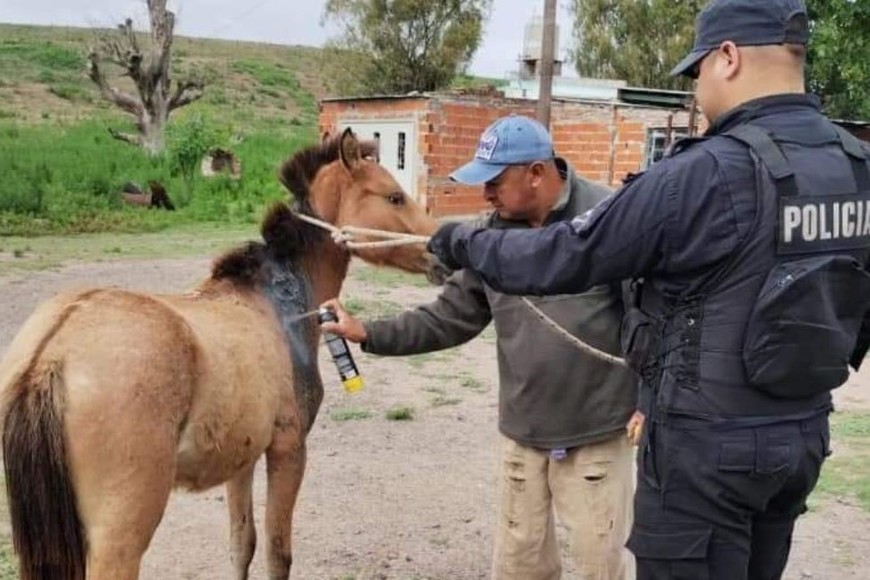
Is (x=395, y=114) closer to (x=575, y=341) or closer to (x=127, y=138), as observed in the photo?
(x=127, y=138)

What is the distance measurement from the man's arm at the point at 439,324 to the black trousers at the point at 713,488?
4.40 feet

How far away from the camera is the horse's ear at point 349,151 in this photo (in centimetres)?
406

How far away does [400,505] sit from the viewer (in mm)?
5328

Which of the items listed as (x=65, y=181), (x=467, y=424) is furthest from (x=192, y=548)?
(x=65, y=181)

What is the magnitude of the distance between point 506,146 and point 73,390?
148 cm

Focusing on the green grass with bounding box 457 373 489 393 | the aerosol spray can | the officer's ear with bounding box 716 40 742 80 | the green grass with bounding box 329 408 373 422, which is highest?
the officer's ear with bounding box 716 40 742 80

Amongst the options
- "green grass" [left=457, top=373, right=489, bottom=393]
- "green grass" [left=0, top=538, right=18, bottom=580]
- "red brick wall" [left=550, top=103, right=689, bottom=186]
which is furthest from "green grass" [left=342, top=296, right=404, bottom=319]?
"red brick wall" [left=550, top=103, right=689, bottom=186]

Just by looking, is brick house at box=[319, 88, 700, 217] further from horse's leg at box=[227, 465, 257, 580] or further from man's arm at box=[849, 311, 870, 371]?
man's arm at box=[849, 311, 870, 371]

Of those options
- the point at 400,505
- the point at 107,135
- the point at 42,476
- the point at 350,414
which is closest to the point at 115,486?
the point at 42,476

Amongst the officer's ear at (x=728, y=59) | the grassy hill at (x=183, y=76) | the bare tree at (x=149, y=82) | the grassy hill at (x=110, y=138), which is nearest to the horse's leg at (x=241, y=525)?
the grassy hill at (x=110, y=138)

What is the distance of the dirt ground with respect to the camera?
4598mm

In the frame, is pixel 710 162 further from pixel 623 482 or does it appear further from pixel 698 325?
pixel 623 482

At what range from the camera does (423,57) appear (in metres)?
36.1

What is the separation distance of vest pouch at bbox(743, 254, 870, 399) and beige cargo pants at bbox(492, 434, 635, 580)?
3.82 feet
